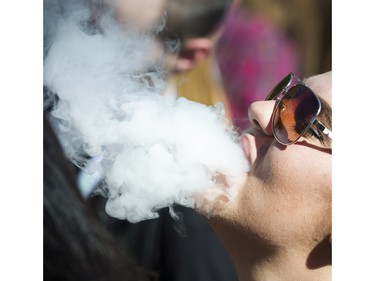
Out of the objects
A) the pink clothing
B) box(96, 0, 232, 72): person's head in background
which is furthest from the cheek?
the pink clothing

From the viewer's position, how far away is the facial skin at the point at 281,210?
858 millimetres

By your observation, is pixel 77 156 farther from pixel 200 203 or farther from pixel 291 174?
pixel 291 174

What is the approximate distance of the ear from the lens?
1.34 metres

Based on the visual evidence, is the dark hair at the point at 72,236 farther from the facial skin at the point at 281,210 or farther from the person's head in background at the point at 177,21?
the person's head in background at the point at 177,21

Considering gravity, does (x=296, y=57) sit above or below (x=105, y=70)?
below

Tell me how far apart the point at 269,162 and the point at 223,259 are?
0.35 m

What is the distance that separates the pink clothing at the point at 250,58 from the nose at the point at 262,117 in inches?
34.6

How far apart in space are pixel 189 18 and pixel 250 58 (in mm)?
730

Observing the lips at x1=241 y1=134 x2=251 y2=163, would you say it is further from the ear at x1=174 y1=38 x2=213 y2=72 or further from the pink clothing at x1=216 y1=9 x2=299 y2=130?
the pink clothing at x1=216 y1=9 x2=299 y2=130

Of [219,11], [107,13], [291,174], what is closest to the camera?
[291,174]

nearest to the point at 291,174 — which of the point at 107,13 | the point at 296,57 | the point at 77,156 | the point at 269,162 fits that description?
the point at 269,162

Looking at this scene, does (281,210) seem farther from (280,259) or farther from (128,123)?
(128,123)

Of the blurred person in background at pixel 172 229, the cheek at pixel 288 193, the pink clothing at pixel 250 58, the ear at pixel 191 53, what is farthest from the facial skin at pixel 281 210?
the pink clothing at pixel 250 58

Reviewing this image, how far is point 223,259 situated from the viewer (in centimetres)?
113
